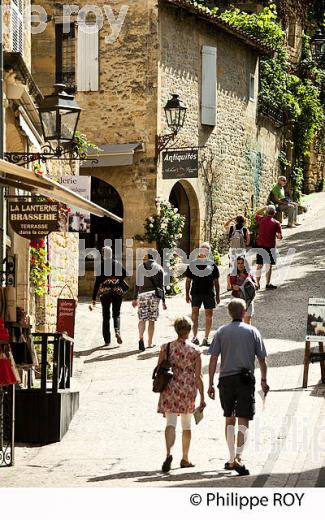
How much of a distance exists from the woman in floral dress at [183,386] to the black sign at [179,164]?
47.6 ft

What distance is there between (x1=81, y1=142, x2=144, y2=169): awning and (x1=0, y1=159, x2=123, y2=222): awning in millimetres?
13973

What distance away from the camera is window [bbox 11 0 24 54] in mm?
15188

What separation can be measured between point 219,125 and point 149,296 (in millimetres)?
12416

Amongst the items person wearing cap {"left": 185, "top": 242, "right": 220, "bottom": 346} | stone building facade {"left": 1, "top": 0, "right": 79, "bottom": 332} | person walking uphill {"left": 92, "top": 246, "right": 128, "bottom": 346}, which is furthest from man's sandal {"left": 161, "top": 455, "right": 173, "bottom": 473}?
person walking uphill {"left": 92, "top": 246, "right": 128, "bottom": 346}

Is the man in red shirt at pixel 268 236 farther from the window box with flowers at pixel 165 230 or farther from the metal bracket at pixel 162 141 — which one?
the metal bracket at pixel 162 141

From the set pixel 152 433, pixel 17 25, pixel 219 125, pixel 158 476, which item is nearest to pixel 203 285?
pixel 17 25

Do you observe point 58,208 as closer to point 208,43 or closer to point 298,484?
point 298,484

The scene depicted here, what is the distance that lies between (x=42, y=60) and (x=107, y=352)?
440 inches

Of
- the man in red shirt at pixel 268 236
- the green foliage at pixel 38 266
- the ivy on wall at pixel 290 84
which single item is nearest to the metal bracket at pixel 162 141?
the man in red shirt at pixel 268 236

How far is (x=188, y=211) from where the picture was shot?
2891 cm

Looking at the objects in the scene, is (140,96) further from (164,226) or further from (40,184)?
(40,184)

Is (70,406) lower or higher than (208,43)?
lower

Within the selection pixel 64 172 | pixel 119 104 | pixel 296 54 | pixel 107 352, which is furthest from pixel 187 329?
pixel 296 54

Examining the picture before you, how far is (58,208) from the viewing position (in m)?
14.2
